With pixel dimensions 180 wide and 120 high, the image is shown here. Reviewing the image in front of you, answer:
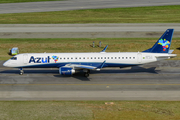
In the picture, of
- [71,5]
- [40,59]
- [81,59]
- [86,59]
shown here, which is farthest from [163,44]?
[71,5]

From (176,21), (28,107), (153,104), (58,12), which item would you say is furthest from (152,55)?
(58,12)

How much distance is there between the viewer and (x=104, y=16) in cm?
8506

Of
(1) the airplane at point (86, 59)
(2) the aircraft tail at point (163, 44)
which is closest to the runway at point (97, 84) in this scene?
(1) the airplane at point (86, 59)

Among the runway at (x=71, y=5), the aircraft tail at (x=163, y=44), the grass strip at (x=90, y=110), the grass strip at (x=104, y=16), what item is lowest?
the grass strip at (x=90, y=110)

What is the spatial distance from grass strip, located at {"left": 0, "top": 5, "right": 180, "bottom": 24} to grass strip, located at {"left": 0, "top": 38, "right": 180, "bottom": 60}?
16.1m

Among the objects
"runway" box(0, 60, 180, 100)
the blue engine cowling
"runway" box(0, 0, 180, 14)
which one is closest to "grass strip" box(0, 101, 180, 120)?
"runway" box(0, 60, 180, 100)

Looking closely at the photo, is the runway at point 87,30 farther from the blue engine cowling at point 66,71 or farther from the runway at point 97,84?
the blue engine cowling at point 66,71

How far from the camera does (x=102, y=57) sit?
4388 centimetres

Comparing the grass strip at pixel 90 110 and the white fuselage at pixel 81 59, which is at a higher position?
the white fuselage at pixel 81 59

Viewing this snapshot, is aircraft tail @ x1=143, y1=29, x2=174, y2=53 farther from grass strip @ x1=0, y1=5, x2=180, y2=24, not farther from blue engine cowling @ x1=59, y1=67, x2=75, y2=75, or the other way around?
grass strip @ x1=0, y1=5, x2=180, y2=24

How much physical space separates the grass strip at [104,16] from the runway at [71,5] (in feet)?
16.0

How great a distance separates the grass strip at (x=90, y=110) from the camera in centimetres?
3031

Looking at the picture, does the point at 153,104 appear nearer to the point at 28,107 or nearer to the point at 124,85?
the point at 124,85

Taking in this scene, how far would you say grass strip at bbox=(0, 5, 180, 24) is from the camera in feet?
265
